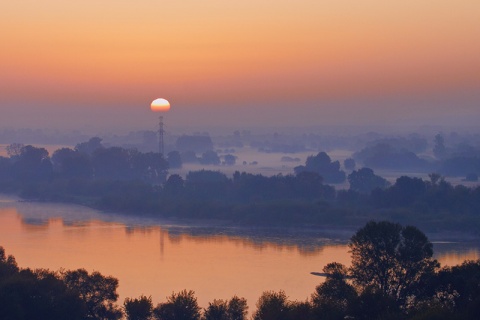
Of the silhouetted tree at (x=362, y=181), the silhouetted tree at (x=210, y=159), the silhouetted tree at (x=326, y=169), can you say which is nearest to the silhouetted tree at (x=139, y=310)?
the silhouetted tree at (x=362, y=181)

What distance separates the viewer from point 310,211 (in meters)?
19.8

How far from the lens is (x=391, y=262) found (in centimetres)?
915

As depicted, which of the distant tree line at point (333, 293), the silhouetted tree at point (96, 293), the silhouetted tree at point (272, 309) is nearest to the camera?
the distant tree line at point (333, 293)

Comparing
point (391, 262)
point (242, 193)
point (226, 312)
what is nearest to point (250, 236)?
point (242, 193)

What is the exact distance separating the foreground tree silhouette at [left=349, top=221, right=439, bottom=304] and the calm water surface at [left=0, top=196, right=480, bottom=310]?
201 centimetres

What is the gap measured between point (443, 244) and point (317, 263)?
11.8 ft

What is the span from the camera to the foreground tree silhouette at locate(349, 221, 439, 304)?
8.91m

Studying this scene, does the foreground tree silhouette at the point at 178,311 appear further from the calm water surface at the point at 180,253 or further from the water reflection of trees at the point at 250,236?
the water reflection of trees at the point at 250,236

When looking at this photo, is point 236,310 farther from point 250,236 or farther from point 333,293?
point 250,236

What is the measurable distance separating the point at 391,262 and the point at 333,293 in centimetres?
93

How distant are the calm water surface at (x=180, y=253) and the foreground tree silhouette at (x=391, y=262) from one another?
2.01 metres

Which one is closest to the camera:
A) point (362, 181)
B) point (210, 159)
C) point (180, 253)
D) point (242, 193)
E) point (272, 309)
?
point (272, 309)

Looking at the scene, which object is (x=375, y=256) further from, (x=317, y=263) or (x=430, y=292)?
(x=317, y=263)

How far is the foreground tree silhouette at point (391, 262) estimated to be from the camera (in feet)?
29.2
